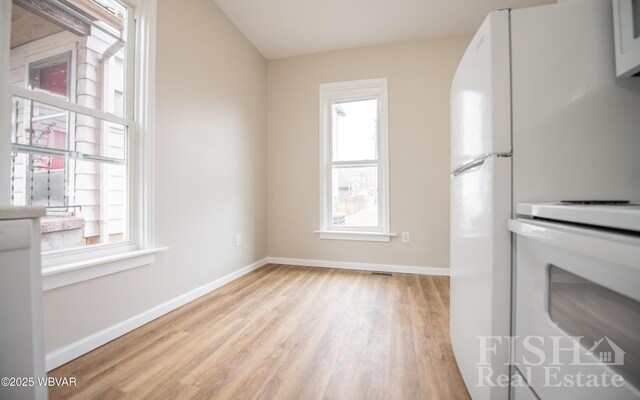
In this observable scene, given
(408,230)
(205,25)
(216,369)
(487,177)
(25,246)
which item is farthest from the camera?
(408,230)

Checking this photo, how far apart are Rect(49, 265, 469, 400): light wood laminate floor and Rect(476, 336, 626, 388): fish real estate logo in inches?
14.7

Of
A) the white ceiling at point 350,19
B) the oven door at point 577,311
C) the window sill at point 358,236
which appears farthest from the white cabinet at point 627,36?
the window sill at point 358,236

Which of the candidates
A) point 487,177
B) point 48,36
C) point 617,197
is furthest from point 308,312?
point 48,36

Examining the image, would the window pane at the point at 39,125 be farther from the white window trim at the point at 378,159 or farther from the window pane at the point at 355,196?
the window pane at the point at 355,196

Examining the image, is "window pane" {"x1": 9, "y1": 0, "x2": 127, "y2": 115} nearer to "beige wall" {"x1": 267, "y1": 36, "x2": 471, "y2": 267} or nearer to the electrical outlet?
"beige wall" {"x1": 267, "y1": 36, "x2": 471, "y2": 267}

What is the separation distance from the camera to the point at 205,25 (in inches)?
90.1

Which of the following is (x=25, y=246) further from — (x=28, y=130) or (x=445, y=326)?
(x=445, y=326)

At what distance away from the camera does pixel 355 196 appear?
3213 mm

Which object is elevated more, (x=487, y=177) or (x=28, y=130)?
(x=28, y=130)

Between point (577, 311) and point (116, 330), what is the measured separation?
213 cm

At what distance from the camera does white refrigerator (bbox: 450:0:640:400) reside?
76 centimetres

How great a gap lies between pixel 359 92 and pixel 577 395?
3143 millimetres

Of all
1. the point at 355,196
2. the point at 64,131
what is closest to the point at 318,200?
the point at 355,196

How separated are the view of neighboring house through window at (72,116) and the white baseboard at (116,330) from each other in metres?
0.52
